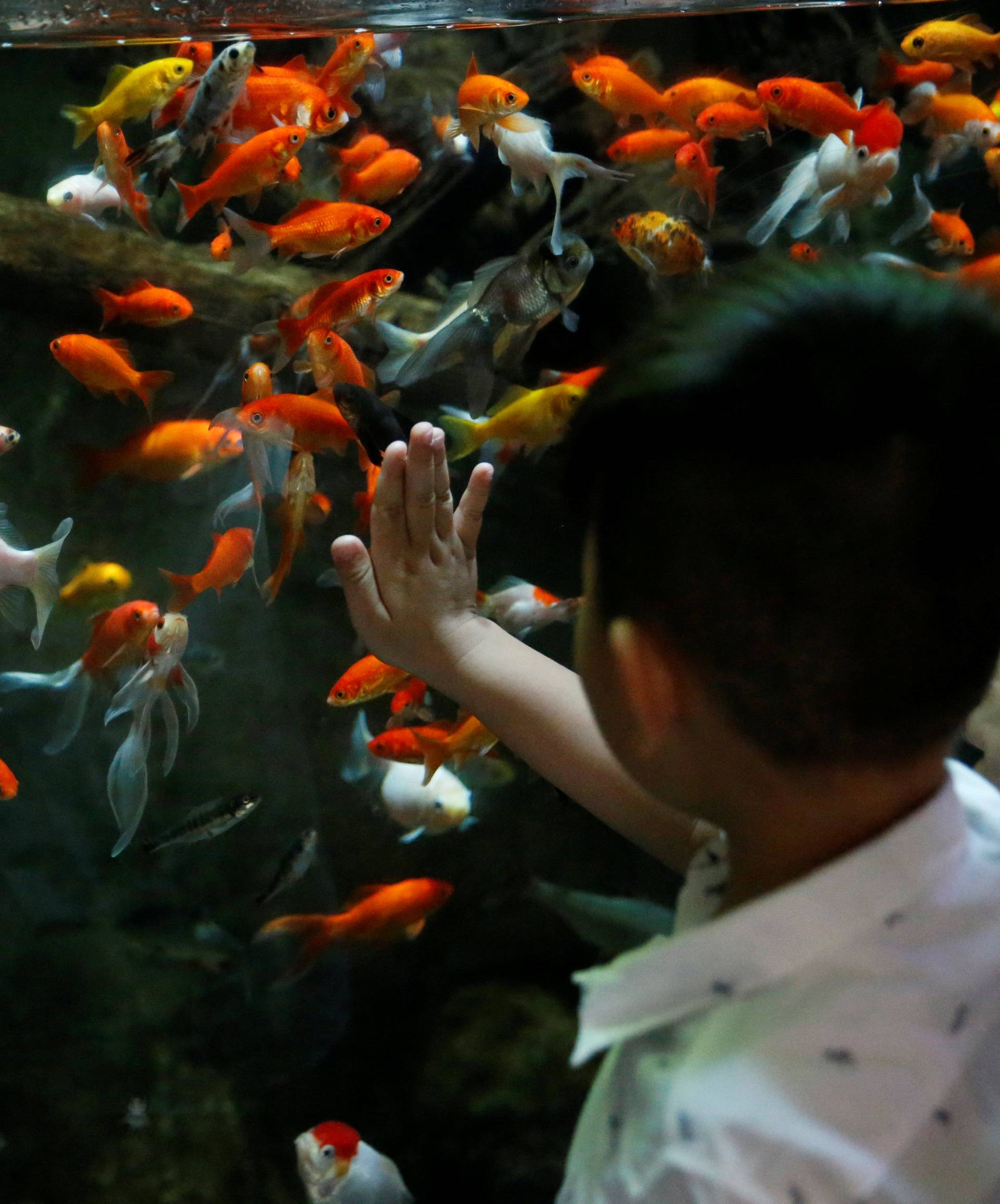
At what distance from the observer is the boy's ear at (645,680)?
92 centimetres

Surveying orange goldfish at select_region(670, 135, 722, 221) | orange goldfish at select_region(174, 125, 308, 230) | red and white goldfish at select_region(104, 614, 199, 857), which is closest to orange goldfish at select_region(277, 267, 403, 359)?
orange goldfish at select_region(174, 125, 308, 230)

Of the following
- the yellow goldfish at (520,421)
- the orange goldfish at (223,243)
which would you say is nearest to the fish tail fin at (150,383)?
the orange goldfish at (223,243)

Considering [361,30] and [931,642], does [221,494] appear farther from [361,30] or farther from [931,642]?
[931,642]

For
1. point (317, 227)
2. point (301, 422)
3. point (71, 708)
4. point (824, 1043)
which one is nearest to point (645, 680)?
point (824, 1043)

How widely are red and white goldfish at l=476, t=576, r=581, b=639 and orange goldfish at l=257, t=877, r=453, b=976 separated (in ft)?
2.94

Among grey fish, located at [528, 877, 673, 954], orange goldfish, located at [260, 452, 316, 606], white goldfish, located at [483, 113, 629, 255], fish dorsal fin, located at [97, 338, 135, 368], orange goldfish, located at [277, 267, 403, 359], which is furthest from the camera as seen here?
white goldfish, located at [483, 113, 629, 255]

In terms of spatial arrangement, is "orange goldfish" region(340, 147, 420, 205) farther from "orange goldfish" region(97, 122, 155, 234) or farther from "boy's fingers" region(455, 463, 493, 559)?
"boy's fingers" region(455, 463, 493, 559)

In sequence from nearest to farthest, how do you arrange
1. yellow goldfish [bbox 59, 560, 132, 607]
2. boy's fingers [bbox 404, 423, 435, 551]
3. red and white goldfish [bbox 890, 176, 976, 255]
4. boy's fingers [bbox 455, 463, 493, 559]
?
1. boy's fingers [bbox 404, 423, 435, 551]
2. boy's fingers [bbox 455, 463, 493, 559]
3. yellow goldfish [bbox 59, 560, 132, 607]
4. red and white goldfish [bbox 890, 176, 976, 255]

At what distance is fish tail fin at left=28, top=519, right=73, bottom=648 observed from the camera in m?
2.89

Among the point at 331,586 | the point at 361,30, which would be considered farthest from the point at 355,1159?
the point at 361,30

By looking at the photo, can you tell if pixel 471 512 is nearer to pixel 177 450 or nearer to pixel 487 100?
pixel 177 450

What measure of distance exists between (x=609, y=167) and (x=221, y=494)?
1.87 meters

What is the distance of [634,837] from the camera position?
1589mm

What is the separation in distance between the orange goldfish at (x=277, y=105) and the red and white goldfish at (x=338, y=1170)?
2848 mm
